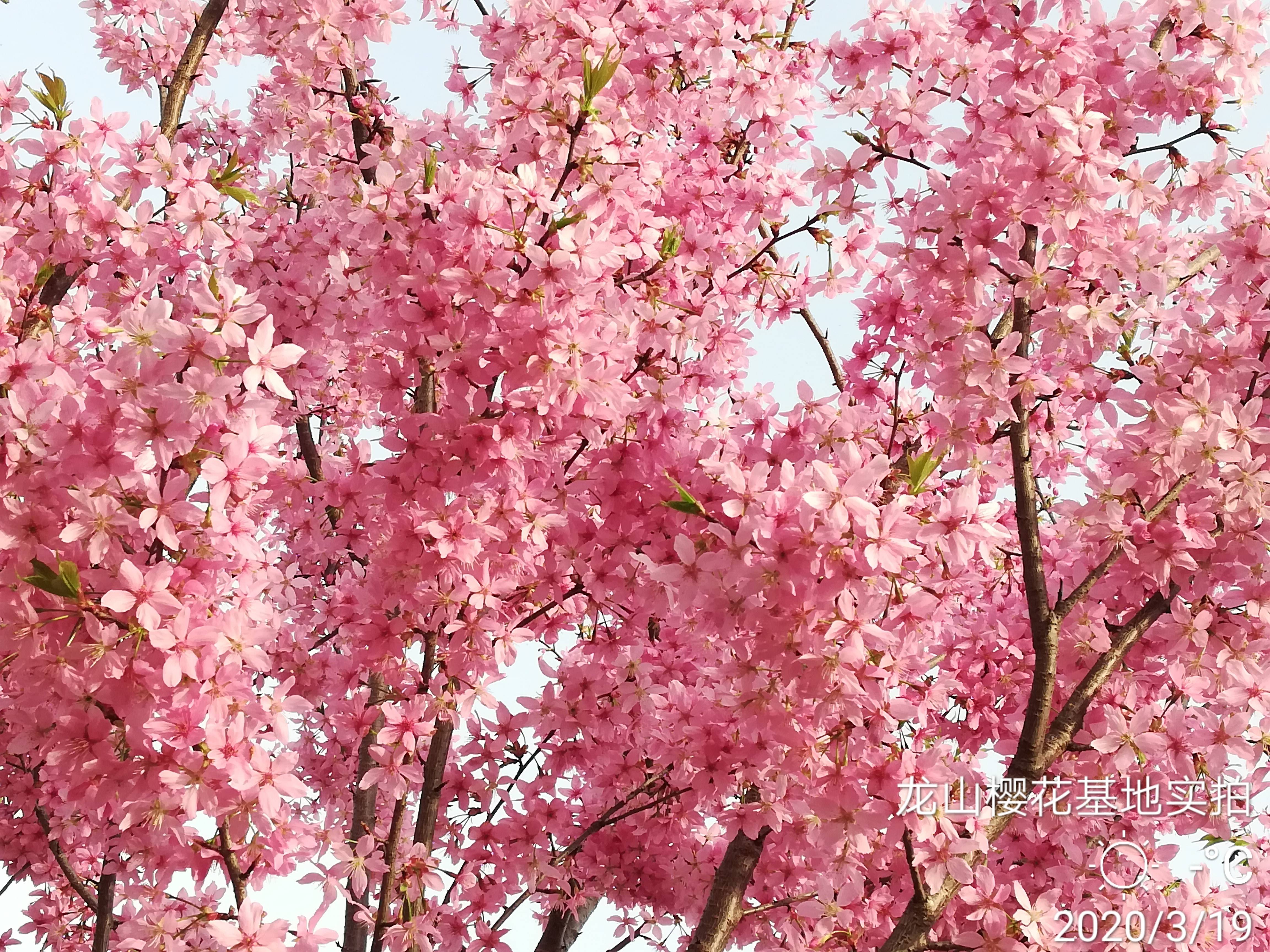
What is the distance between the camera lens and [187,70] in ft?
19.7

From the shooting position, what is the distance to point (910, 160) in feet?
16.5

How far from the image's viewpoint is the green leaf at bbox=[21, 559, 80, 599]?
3199mm

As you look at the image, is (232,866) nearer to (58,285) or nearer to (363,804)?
(363,804)

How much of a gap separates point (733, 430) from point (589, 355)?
0.90 meters

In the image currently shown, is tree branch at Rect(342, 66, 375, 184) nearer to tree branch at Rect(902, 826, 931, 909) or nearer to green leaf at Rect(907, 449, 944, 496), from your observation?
green leaf at Rect(907, 449, 944, 496)

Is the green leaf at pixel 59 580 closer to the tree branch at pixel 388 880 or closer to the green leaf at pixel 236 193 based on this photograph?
the tree branch at pixel 388 880

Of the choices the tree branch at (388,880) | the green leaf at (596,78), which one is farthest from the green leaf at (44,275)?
the tree branch at (388,880)

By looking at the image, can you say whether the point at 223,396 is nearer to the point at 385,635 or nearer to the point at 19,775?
the point at 385,635

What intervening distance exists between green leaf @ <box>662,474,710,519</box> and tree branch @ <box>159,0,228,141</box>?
13.0 ft

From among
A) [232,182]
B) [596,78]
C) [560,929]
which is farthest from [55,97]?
[560,929]

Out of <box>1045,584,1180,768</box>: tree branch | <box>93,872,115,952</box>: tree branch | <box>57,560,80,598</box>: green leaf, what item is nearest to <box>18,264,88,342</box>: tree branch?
<box>57,560,80,598</box>: green leaf

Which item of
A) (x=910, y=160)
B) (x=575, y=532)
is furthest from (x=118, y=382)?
(x=910, y=160)

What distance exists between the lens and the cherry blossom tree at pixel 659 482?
3.47 meters

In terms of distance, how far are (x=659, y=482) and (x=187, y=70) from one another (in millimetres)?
3762
